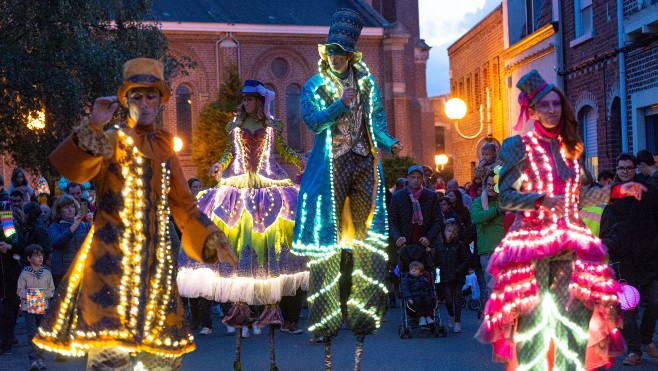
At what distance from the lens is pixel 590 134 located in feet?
74.8

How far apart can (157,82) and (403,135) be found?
50.6 meters

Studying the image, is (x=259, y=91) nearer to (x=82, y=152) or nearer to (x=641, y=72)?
(x=82, y=152)

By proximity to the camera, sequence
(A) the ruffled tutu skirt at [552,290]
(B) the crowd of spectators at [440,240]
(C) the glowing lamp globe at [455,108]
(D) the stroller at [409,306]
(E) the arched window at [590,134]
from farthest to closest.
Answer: (E) the arched window at [590,134], (C) the glowing lamp globe at [455,108], (D) the stroller at [409,306], (B) the crowd of spectators at [440,240], (A) the ruffled tutu skirt at [552,290]

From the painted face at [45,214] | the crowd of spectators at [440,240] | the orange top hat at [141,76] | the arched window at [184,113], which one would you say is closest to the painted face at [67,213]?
the crowd of spectators at [440,240]

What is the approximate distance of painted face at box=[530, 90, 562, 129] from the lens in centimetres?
704

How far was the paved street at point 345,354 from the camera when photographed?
10.1 m

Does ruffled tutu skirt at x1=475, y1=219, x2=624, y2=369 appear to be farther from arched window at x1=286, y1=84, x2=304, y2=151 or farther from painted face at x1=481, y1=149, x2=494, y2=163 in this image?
arched window at x1=286, y1=84, x2=304, y2=151

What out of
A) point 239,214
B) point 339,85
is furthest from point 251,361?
point 339,85

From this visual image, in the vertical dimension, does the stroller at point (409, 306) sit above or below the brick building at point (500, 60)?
below

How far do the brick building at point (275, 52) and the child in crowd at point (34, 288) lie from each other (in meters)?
38.9

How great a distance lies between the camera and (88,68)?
25.9 metres

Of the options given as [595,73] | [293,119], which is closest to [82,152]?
[595,73]

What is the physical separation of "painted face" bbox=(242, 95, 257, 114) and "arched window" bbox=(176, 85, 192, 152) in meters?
41.3

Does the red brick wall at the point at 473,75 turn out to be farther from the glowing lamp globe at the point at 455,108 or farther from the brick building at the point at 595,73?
the glowing lamp globe at the point at 455,108
